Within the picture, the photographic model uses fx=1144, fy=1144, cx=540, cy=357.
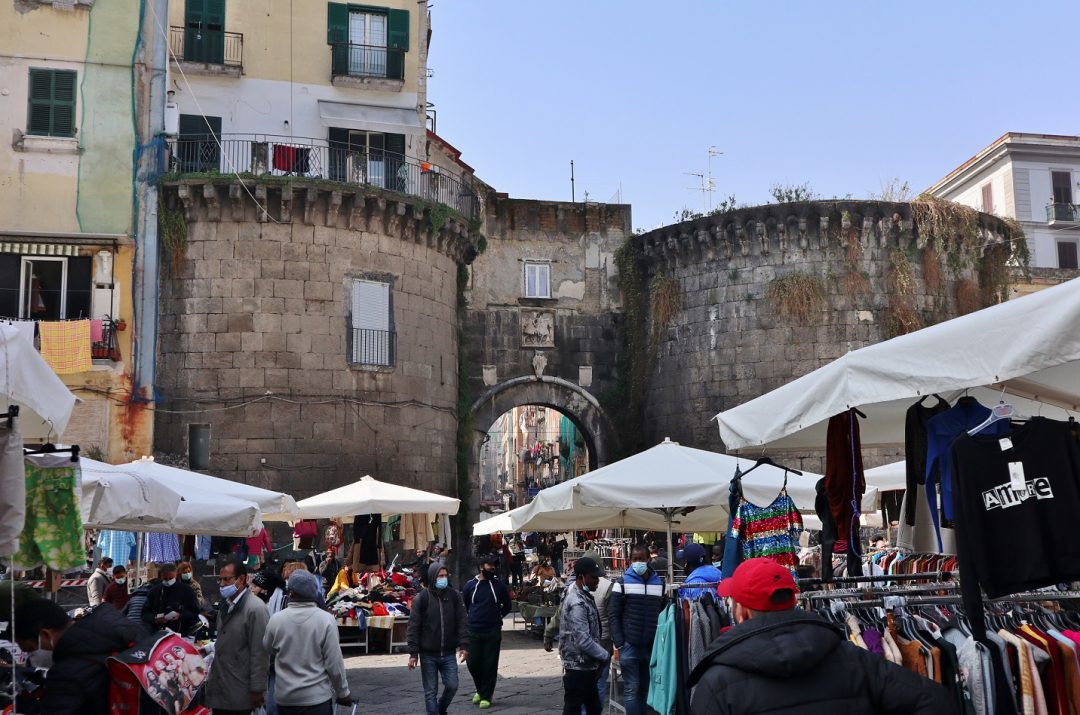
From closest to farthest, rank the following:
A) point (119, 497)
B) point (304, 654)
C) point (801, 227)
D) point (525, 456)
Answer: point (304, 654) < point (119, 497) < point (801, 227) < point (525, 456)

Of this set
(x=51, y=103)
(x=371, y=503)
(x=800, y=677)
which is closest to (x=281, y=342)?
(x=51, y=103)

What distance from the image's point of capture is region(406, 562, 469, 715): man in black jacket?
984 centimetres

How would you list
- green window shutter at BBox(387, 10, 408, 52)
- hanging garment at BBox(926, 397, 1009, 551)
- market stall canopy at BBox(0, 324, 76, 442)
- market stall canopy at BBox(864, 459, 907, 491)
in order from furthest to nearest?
1. green window shutter at BBox(387, 10, 408, 52)
2. market stall canopy at BBox(864, 459, 907, 491)
3. hanging garment at BBox(926, 397, 1009, 551)
4. market stall canopy at BBox(0, 324, 76, 442)

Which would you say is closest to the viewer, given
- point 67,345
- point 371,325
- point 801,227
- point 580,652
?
point 580,652

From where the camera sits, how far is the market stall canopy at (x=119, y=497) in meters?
7.78

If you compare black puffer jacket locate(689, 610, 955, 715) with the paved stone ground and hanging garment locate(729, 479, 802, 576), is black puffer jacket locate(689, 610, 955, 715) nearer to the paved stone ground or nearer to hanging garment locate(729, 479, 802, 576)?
hanging garment locate(729, 479, 802, 576)

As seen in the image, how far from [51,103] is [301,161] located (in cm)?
463

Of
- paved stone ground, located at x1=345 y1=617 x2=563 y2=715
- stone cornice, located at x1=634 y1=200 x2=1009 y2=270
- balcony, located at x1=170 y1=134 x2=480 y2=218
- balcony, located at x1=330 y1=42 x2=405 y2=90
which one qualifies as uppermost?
balcony, located at x1=330 y1=42 x2=405 y2=90

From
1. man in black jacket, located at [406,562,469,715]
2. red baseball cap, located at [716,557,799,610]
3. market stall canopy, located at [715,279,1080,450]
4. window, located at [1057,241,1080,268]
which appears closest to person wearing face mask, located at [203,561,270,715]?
man in black jacket, located at [406,562,469,715]

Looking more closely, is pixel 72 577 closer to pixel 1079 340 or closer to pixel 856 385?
pixel 856 385

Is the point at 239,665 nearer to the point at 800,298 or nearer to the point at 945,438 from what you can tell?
the point at 945,438

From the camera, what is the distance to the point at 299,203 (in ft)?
72.9

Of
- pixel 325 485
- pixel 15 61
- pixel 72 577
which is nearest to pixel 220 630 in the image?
pixel 72 577

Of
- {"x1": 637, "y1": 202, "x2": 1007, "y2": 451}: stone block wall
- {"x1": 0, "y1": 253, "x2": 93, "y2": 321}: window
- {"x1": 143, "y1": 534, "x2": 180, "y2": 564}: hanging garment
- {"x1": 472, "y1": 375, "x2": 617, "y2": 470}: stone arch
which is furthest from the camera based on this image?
{"x1": 472, "y1": 375, "x2": 617, "y2": 470}: stone arch
